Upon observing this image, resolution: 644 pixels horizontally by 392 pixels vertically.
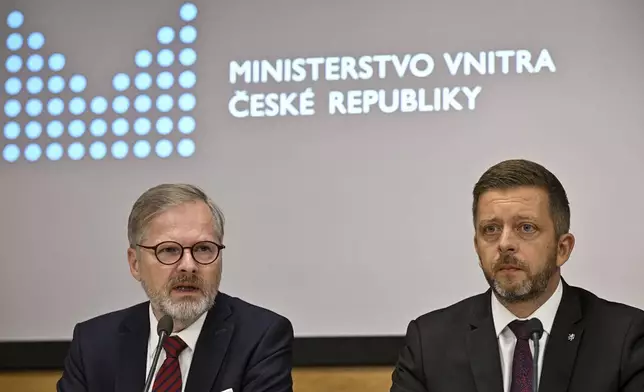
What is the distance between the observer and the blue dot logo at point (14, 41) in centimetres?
475

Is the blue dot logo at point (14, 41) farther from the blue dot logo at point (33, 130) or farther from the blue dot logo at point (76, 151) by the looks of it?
the blue dot logo at point (76, 151)

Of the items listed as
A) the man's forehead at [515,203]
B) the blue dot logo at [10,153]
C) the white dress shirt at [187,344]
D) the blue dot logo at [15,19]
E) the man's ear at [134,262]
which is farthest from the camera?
the blue dot logo at [15,19]

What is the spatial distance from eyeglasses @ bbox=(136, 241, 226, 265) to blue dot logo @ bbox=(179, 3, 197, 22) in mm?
1587

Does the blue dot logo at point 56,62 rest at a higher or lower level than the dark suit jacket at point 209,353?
higher

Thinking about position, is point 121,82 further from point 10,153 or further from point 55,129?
point 10,153

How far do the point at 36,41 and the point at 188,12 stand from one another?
28.7 inches

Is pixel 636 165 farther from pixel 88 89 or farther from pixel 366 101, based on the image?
pixel 88 89

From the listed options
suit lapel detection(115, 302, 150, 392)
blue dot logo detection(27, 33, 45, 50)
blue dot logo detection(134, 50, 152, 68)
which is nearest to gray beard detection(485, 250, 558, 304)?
suit lapel detection(115, 302, 150, 392)

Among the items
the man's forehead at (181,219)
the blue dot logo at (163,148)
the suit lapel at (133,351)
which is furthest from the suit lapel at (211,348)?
the blue dot logo at (163,148)

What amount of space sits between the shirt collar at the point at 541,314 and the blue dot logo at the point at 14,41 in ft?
8.76

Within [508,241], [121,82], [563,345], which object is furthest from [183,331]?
[121,82]

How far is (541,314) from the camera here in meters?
3.19

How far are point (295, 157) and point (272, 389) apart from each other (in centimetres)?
140

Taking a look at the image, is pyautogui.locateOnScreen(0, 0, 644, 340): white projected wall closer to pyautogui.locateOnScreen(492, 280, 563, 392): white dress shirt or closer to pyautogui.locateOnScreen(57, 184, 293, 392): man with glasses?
pyautogui.locateOnScreen(57, 184, 293, 392): man with glasses
